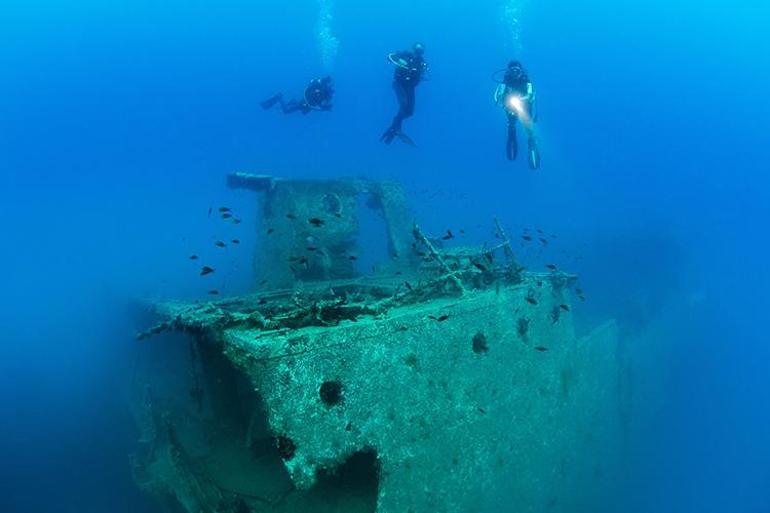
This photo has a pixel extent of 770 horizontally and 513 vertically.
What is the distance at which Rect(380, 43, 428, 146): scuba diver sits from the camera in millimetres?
12148

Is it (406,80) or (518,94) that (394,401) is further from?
(406,80)

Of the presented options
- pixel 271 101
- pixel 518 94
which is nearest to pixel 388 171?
pixel 271 101

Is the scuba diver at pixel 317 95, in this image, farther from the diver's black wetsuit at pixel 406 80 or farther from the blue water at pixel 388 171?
the blue water at pixel 388 171

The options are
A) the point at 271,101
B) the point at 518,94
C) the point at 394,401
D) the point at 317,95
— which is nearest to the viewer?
the point at 394,401

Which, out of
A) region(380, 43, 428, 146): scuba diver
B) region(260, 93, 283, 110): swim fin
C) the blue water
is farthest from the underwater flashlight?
region(260, 93, 283, 110): swim fin

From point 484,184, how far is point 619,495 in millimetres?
95845

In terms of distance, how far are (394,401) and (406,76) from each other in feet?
33.2

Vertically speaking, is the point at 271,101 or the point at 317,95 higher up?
the point at 271,101

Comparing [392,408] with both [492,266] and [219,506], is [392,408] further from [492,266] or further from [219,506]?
[492,266]

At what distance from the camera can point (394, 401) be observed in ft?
13.1

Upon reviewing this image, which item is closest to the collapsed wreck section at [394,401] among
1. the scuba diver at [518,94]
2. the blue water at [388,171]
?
the blue water at [388,171]

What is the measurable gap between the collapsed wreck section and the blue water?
3906 millimetres

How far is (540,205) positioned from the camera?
74938 mm

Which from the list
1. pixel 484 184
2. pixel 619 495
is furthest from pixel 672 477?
pixel 484 184
